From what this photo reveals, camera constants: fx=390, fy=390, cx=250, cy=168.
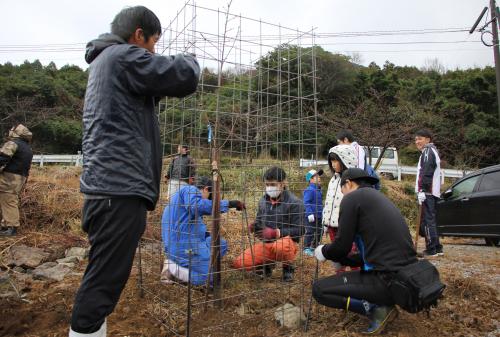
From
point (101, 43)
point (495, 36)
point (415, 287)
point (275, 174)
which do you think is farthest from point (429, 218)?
point (495, 36)

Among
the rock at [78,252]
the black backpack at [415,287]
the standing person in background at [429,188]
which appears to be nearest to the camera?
the black backpack at [415,287]

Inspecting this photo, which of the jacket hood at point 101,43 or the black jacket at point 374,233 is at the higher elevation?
the jacket hood at point 101,43

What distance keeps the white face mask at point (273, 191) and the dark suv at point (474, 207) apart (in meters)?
4.50

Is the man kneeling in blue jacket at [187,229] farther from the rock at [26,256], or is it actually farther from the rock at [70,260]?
the rock at [26,256]

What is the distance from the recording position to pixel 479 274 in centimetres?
425

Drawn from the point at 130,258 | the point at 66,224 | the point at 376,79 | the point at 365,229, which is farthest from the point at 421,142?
the point at 376,79

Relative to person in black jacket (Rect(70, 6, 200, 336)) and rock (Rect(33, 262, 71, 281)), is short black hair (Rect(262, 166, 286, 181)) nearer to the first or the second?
person in black jacket (Rect(70, 6, 200, 336))

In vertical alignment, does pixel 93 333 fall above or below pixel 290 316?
above

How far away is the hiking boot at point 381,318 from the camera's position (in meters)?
2.62

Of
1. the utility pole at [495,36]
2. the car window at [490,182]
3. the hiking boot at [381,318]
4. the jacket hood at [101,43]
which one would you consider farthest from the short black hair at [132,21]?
the utility pole at [495,36]

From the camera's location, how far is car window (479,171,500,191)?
6.62m

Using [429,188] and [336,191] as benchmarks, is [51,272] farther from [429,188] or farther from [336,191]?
[429,188]

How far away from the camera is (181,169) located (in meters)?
3.02

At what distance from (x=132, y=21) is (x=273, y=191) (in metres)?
2.43
